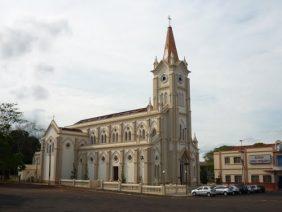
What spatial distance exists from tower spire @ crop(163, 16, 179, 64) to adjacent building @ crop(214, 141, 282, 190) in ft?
70.7

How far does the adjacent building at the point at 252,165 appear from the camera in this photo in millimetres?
67250

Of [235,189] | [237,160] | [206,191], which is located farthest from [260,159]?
[206,191]

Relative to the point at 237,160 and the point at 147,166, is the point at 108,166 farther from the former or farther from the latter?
the point at 237,160

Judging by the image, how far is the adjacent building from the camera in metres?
67.2

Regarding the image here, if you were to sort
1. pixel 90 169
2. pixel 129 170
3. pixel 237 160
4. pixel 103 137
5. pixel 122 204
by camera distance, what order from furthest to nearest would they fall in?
1. pixel 103 137
2. pixel 90 169
3. pixel 237 160
4. pixel 129 170
5. pixel 122 204

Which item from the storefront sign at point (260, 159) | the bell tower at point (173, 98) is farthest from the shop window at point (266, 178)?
the bell tower at point (173, 98)

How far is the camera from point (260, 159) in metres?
69.2

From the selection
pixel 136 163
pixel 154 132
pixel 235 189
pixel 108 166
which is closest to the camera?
pixel 235 189

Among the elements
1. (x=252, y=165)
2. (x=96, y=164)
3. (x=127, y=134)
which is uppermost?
(x=127, y=134)

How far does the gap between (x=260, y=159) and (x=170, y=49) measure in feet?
85.7

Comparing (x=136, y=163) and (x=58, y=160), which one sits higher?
(x=58, y=160)

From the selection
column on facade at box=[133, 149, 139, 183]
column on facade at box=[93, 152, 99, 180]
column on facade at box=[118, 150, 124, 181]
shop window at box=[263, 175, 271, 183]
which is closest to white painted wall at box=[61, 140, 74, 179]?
column on facade at box=[93, 152, 99, 180]

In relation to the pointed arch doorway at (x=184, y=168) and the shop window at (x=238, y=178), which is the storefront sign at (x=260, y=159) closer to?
the shop window at (x=238, y=178)

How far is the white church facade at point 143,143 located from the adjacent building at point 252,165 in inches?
324
